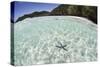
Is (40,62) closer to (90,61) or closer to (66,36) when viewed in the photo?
(66,36)

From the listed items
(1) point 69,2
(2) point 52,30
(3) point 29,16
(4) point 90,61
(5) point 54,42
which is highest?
(1) point 69,2

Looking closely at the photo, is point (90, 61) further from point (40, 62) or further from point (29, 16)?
point (29, 16)

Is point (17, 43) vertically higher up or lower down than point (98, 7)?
lower down

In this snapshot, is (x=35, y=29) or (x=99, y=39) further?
(x=99, y=39)

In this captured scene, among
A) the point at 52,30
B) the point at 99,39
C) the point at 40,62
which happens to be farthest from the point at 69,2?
the point at 40,62
